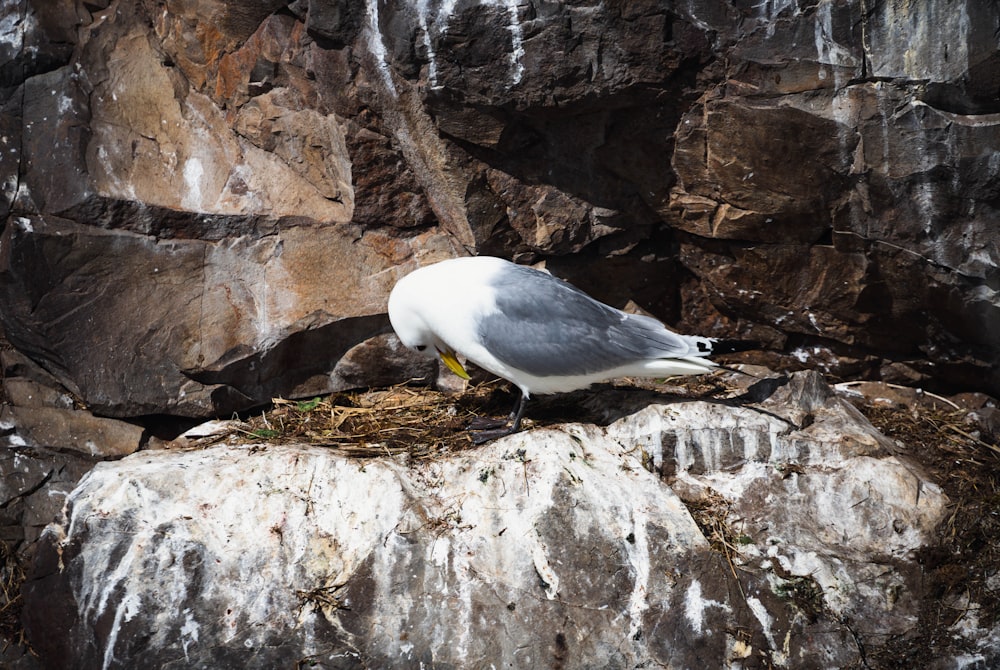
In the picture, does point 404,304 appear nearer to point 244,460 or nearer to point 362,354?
point 362,354

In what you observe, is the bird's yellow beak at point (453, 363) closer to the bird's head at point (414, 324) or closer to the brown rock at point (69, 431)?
the bird's head at point (414, 324)

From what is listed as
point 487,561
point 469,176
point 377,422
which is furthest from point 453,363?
point 487,561

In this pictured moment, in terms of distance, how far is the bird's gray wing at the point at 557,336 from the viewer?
4.09 m

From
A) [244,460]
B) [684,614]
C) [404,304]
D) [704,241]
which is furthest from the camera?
[704,241]

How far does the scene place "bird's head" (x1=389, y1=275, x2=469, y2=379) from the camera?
434cm

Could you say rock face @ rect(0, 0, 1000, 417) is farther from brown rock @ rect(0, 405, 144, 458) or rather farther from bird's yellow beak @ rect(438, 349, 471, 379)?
bird's yellow beak @ rect(438, 349, 471, 379)

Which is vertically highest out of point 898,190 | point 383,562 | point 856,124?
point 856,124

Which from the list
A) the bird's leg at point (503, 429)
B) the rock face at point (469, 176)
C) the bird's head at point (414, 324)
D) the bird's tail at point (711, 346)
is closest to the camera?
the rock face at point (469, 176)

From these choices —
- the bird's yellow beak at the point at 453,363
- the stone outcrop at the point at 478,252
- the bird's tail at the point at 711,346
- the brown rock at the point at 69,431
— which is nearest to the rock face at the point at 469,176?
the stone outcrop at the point at 478,252

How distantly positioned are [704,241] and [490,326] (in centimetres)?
135

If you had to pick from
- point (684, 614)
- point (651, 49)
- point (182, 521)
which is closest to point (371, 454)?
point (182, 521)

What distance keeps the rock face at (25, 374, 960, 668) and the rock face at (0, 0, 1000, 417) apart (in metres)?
0.92

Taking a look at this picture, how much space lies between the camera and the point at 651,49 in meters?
4.03

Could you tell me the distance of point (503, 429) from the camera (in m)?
4.32
